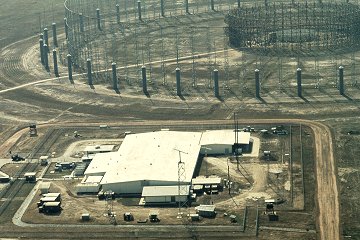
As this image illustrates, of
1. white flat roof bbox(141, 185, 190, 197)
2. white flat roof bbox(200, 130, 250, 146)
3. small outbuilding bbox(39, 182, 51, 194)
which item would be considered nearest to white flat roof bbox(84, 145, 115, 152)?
white flat roof bbox(200, 130, 250, 146)

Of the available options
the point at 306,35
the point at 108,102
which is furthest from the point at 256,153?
the point at 306,35

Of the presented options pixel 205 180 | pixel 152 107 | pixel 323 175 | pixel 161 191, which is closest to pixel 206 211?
pixel 161 191

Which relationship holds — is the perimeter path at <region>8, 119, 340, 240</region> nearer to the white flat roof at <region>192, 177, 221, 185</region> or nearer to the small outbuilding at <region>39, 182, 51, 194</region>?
the small outbuilding at <region>39, 182, 51, 194</region>

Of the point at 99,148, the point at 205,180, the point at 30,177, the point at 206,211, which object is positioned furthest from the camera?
the point at 99,148

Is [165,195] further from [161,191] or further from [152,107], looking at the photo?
[152,107]

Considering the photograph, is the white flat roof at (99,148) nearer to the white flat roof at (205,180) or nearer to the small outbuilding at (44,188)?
the small outbuilding at (44,188)

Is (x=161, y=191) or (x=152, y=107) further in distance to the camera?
(x=152, y=107)
